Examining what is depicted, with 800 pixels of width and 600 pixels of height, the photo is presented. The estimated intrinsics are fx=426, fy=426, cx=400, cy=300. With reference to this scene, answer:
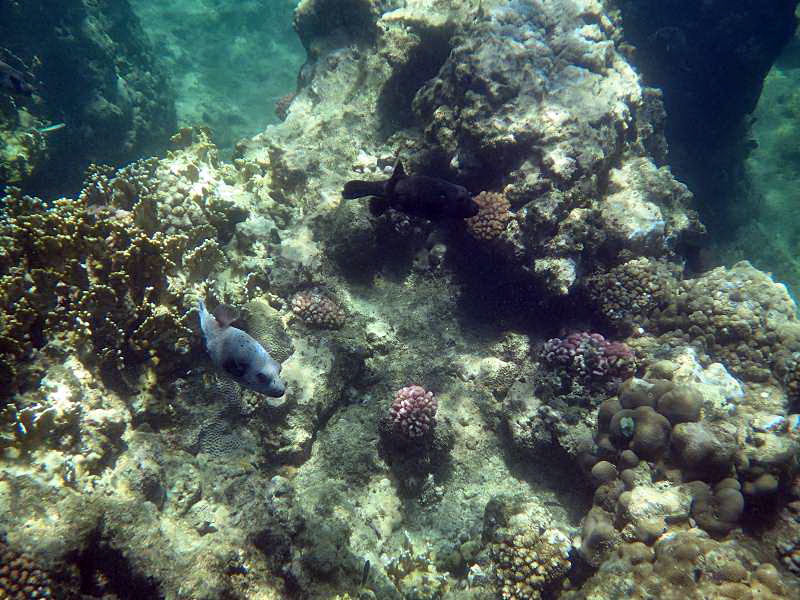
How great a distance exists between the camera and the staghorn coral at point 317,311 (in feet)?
19.2

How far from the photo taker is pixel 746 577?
3686mm

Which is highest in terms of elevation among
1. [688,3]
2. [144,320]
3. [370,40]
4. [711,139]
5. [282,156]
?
[688,3]

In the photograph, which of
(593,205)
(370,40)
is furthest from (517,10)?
(593,205)

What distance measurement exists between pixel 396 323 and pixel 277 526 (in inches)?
120

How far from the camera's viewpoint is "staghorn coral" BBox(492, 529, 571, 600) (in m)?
4.43

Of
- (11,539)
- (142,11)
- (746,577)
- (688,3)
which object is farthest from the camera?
(142,11)

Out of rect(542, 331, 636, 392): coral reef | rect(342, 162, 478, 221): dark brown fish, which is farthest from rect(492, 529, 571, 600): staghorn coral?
rect(342, 162, 478, 221): dark brown fish

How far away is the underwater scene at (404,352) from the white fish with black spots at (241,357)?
0.02 m

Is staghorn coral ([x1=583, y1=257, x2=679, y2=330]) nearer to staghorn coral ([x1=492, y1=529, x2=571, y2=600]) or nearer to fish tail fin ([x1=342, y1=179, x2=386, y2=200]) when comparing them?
staghorn coral ([x1=492, y1=529, x2=571, y2=600])

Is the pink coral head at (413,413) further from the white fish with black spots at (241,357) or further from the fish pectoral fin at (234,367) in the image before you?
the fish pectoral fin at (234,367)

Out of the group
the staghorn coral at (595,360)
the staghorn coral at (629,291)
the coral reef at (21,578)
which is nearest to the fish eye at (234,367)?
the coral reef at (21,578)

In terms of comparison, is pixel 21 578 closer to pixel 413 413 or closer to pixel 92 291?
pixel 92 291

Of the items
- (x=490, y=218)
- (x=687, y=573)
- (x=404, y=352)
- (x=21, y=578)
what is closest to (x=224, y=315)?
(x=21, y=578)

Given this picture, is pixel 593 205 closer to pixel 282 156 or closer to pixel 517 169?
pixel 517 169
